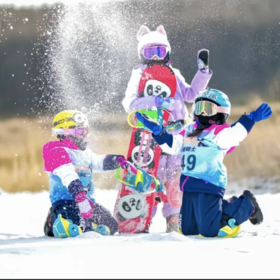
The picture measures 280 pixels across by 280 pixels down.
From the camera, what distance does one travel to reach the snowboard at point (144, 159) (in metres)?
5.21

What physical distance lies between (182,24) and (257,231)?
5.25 meters

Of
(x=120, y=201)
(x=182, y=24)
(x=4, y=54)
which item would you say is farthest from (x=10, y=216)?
(x=4, y=54)

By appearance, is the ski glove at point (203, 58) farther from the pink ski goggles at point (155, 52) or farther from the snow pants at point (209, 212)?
the snow pants at point (209, 212)

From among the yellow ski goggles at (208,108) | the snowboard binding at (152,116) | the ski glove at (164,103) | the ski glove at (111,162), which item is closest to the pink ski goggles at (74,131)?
the ski glove at (111,162)

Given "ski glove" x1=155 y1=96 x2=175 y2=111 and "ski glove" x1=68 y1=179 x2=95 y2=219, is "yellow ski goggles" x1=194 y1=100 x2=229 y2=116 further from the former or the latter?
"ski glove" x1=68 y1=179 x2=95 y2=219

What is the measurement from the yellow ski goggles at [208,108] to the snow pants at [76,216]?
1040 millimetres

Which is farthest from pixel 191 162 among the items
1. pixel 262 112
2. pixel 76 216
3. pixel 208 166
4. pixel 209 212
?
pixel 76 216

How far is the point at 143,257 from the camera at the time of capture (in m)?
3.46

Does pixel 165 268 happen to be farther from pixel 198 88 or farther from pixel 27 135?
pixel 27 135

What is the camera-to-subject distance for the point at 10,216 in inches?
262

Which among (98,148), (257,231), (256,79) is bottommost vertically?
(257,231)

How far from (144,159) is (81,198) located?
73cm

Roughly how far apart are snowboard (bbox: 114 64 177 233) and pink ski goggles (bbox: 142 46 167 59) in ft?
0.26

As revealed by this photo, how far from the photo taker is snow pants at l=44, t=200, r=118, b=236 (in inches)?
192
